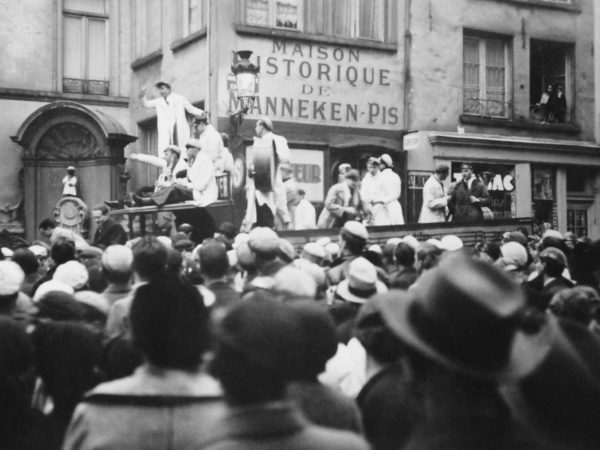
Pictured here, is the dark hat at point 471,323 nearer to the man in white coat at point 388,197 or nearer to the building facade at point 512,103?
the man in white coat at point 388,197

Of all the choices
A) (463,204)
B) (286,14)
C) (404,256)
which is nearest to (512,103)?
(286,14)

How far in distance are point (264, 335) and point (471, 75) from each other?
21.9 metres

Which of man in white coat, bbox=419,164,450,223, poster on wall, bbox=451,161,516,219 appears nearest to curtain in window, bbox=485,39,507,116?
poster on wall, bbox=451,161,516,219

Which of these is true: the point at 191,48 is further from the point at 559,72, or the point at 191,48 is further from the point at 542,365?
the point at 542,365

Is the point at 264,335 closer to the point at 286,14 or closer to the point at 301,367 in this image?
the point at 301,367

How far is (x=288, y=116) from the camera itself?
2086cm

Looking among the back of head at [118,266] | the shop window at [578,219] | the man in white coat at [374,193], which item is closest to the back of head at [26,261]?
the back of head at [118,266]

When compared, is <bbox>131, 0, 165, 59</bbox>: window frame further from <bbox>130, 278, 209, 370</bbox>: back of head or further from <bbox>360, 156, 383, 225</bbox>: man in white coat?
<bbox>130, 278, 209, 370</bbox>: back of head

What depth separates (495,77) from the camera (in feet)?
79.1

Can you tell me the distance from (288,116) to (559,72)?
8191mm

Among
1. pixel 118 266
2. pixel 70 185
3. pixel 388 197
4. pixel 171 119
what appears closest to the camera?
pixel 118 266

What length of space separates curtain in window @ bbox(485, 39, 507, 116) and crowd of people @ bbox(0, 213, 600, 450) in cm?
1890

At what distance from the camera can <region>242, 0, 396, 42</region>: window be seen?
20.6 m

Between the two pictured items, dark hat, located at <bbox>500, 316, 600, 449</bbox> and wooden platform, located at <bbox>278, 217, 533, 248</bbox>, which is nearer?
dark hat, located at <bbox>500, 316, 600, 449</bbox>
